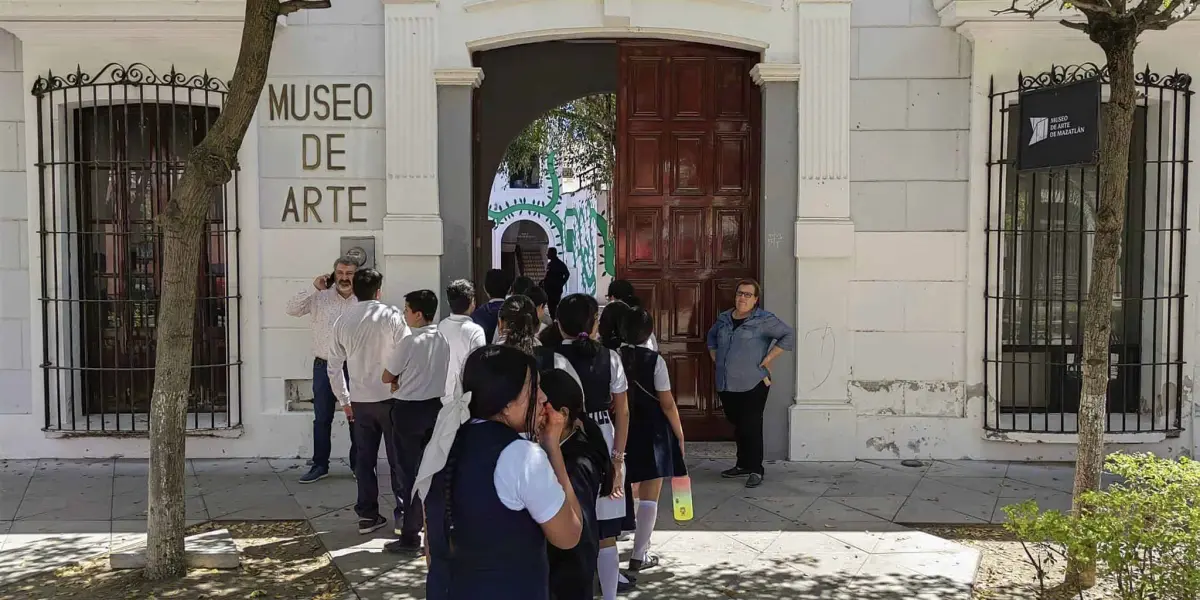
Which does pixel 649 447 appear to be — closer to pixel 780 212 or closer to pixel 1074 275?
pixel 780 212

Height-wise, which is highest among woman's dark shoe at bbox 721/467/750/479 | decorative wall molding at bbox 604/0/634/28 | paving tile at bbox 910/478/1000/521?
decorative wall molding at bbox 604/0/634/28

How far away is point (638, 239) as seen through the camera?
8438 mm

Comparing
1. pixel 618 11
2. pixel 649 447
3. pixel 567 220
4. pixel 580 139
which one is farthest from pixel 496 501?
pixel 567 220

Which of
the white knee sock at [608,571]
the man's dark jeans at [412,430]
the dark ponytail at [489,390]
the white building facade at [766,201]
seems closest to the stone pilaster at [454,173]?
the white building facade at [766,201]

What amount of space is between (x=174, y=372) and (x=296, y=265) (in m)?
2.83

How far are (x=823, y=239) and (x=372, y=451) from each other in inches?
154

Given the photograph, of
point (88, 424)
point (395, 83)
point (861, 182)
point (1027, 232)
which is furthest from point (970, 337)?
point (88, 424)

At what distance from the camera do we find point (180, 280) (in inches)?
203

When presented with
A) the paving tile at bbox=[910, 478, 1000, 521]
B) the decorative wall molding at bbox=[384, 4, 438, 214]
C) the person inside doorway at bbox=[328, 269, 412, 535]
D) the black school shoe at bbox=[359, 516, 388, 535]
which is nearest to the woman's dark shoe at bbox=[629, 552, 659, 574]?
the person inside doorway at bbox=[328, 269, 412, 535]

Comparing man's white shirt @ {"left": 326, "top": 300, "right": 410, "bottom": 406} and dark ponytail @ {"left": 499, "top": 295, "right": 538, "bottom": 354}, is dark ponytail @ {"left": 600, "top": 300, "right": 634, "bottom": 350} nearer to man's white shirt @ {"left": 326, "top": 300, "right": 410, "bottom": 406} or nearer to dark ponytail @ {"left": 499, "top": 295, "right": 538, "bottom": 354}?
dark ponytail @ {"left": 499, "top": 295, "right": 538, "bottom": 354}

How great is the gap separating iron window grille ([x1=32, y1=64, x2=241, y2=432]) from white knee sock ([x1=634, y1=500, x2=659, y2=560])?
4140 mm

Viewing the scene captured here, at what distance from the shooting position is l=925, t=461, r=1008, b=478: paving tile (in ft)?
24.7

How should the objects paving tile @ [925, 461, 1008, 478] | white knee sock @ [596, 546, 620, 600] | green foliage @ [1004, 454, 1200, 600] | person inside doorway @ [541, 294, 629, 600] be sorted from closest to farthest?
green foliage @ [1004, 454, 1200, 600]
white knee sock @ [596, 546, 620, 600]
person inside doorway @ [541, 294, 629, 600]
paving tile @ [925, 461, 1008, 478]

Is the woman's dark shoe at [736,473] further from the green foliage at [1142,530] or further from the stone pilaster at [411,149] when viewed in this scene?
the green foliage at [1142,530]
